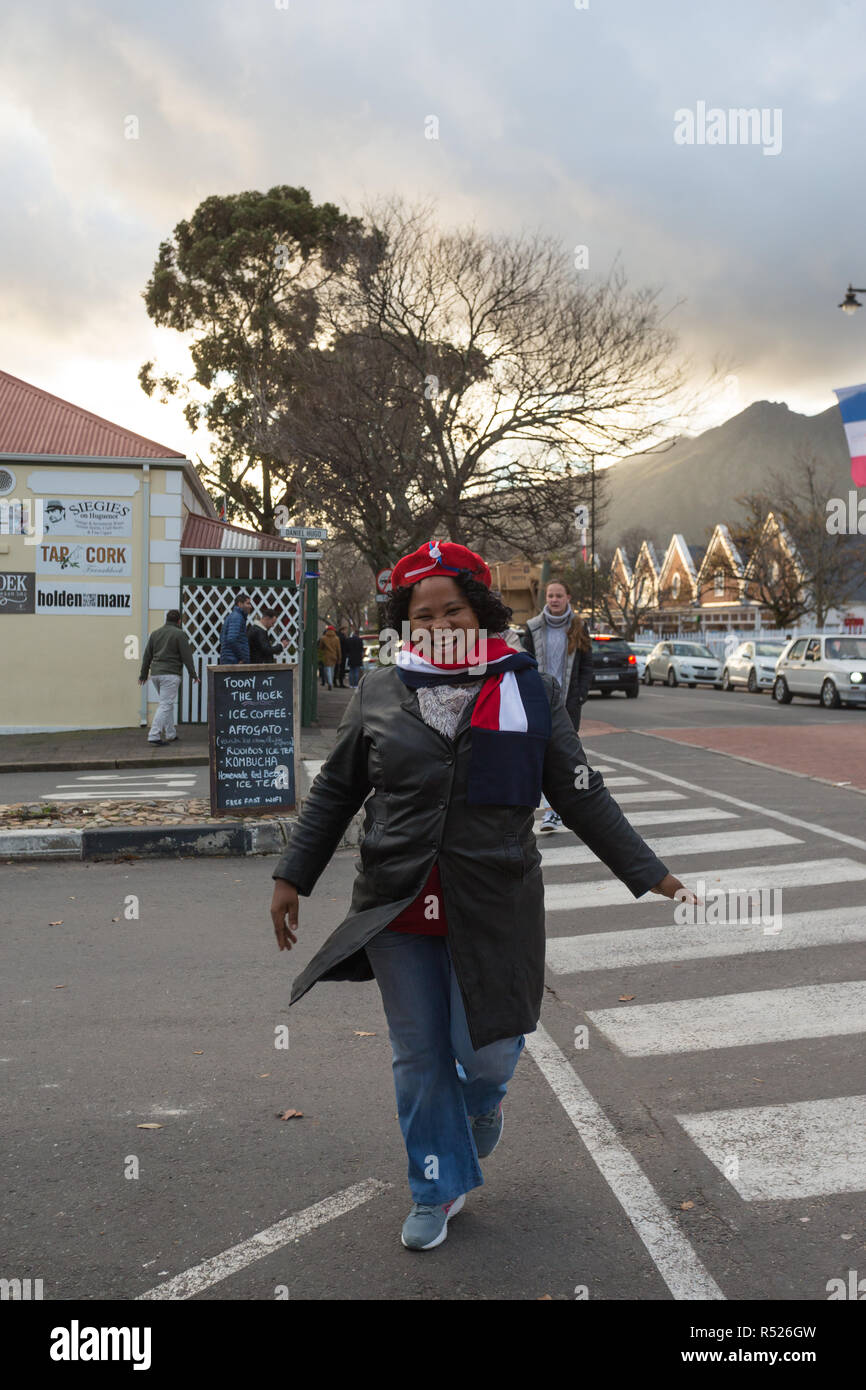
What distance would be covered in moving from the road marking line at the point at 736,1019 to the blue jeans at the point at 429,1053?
5.81 feet

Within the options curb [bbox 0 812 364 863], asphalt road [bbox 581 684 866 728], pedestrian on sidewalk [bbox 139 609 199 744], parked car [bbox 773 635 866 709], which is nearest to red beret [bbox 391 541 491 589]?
curb [bbox 0 812 364 863]

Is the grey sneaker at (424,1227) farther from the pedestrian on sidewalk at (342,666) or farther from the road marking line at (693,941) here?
the pedestrian on sidewalk at (342,666)

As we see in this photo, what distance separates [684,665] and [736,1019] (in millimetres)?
35917

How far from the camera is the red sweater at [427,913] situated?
329 centimetres

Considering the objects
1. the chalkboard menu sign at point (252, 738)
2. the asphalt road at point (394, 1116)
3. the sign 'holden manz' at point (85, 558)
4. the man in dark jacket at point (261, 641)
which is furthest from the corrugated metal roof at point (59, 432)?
the asphalt road at point (394, 1116)

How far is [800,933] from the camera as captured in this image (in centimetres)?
681

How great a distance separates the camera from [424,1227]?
10.9 ft

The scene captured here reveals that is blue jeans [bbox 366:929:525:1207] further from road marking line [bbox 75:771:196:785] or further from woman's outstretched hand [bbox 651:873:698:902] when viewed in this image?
road marking line [bbox 75:771:196:785]

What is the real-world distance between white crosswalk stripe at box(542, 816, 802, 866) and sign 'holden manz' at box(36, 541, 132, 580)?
1171 cm

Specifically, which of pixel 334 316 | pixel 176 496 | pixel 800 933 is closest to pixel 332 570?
pixel 334 316

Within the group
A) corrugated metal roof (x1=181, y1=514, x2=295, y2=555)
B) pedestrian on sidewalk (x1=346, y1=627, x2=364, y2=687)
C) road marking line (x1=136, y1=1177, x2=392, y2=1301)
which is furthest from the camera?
pedestrian on sidewalk (x1=346, y1=627, x2=364, y2=687)

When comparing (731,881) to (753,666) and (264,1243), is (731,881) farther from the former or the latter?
(753,666)

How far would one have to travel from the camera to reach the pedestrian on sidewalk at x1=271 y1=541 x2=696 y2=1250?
3.27m

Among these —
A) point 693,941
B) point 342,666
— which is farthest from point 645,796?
point 342,666
